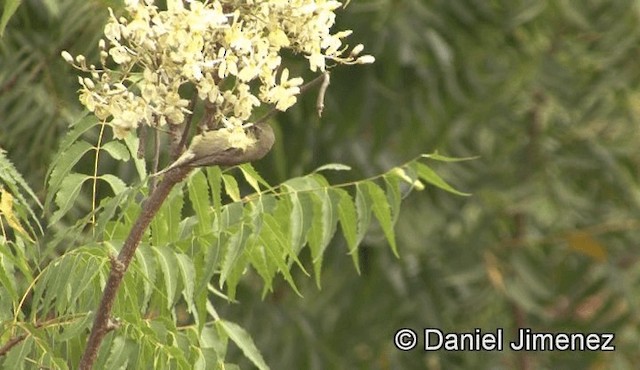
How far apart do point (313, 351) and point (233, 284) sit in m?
1.71

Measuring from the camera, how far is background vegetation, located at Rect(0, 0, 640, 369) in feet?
11.1

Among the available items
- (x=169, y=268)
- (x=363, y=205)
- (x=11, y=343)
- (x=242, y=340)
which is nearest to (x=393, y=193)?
(x=363, y=205)

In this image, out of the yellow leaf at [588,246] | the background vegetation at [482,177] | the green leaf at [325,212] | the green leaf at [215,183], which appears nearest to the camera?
the green leaf at [215,183]

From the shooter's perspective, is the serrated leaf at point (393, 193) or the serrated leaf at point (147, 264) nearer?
the serrated leaf at point (147, 264)

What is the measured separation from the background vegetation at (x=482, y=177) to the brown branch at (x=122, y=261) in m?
1.74

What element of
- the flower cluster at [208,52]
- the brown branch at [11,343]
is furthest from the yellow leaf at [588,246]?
the flower cluster at [208,52]

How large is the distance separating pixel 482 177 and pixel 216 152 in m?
2.45

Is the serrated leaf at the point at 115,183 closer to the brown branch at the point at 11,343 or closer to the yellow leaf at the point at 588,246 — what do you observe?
the brown branch at the point at 11,343

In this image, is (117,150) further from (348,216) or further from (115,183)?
(348,216)

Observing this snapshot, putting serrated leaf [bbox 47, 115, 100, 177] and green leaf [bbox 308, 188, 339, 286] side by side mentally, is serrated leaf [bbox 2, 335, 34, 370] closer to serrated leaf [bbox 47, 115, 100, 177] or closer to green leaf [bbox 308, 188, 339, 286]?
serrated leaf [bbox 47, 115, 100, 177]

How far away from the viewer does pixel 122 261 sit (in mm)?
1421

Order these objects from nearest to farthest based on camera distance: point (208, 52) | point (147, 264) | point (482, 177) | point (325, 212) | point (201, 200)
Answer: point (208, 52) < point (147, 264) < point (201, 200) < point (325, 212) < point (482, 177)

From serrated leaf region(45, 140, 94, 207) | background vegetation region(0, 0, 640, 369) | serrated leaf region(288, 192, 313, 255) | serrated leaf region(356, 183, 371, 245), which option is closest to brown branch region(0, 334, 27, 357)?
serrated leaf region(45, 140, 94, 207)

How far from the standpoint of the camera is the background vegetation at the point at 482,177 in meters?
3.37
